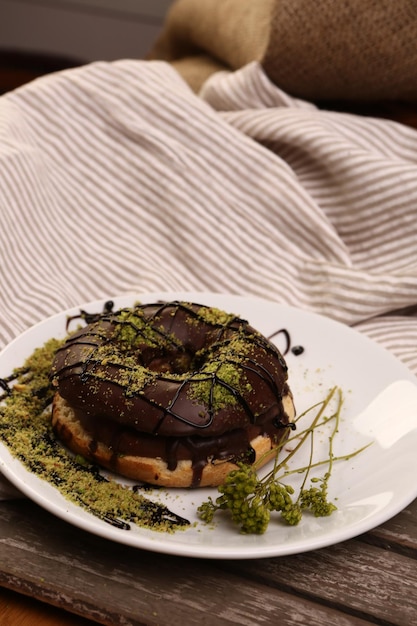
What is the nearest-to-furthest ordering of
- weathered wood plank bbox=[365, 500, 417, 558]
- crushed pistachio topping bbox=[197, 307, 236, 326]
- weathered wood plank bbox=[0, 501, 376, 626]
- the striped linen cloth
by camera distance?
weathered wood plank bbox=[0, 501, 376, 626]
weathered wood plank bbox=[365, 500, 417, 558]
crushed pistachio topping bbox=[197, 307, 236, 326]
the striped linen cloth

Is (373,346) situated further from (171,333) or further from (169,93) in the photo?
(169,93)

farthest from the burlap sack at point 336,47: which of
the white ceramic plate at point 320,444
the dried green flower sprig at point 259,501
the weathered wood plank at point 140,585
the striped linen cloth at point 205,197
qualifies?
the weathered wood plank at point 140,585

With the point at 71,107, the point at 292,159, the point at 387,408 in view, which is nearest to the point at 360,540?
the point at 387,408

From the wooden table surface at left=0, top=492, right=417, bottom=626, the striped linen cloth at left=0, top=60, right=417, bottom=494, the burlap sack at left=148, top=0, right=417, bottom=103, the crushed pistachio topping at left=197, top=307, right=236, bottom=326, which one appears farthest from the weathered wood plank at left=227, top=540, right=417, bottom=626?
the burlap sack at left=148, top=0, right=417, bottom=103

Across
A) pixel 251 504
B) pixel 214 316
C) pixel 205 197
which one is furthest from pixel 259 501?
pixel 205 197

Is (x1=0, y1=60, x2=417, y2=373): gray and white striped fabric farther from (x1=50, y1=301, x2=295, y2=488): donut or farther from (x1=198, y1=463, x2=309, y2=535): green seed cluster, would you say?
(x1=198, y1=463, x2=309, y2=535): green seed cluster
